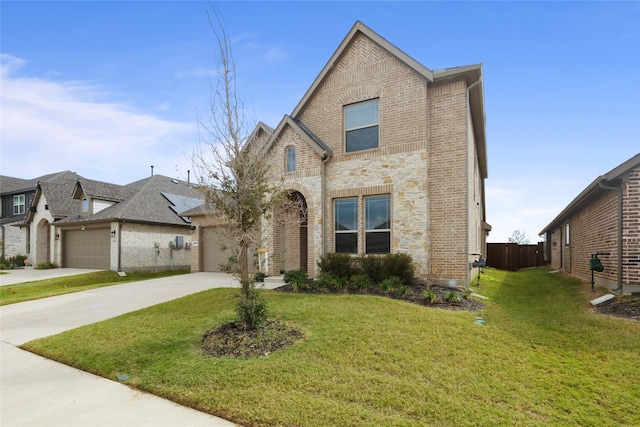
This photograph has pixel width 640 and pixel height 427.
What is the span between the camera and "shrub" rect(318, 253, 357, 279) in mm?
10312

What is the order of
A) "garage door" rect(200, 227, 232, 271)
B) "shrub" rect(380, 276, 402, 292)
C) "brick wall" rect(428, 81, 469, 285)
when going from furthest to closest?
"garage door" rect(200, 227, 232, 271) → "brick wall" rect(428, 81, 469, 285) → "shrub" rect(380, 276, 402, 292)

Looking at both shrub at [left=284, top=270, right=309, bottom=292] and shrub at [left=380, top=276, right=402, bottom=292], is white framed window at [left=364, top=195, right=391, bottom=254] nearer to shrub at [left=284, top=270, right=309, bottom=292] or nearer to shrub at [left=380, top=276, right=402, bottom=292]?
shrub at [left=380, top=276, right=402, bottom=292]

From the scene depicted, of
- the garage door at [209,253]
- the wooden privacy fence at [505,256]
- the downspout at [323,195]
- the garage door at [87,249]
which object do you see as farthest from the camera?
the wooden privacy fence at [505,256]

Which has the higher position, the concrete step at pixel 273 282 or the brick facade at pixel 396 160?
the brick facade at pixel 396 160

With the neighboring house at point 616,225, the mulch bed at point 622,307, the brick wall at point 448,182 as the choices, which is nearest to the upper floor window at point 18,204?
the brick wall at point 448,182

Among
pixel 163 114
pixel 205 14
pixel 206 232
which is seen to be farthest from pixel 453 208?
pixel 206 232

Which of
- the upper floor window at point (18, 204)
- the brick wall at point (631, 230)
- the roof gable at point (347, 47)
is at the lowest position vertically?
the brick wall at point (631, 230)

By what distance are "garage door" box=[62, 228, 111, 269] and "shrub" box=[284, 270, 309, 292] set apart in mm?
13780

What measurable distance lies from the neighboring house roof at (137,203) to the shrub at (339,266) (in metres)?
10.5

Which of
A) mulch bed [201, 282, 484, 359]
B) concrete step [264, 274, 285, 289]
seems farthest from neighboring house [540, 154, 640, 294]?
concrete step [264, 274, 285, 289]

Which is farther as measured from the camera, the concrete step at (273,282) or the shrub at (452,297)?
the concrete step at (273,282)

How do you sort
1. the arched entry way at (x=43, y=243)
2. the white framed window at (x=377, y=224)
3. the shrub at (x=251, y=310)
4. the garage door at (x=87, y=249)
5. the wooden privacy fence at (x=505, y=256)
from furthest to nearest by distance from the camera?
the arched entry way at (x=43, y=243), the wooden privacy fence at (x=505, y=256), the garage door at (x=87, y=249), the white framed window at (x=377, y=224), the shrub at (x=251, y=310)

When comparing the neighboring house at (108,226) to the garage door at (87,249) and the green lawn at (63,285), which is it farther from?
the green lawn at (63,285)

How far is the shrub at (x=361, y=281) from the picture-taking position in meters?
9.52
